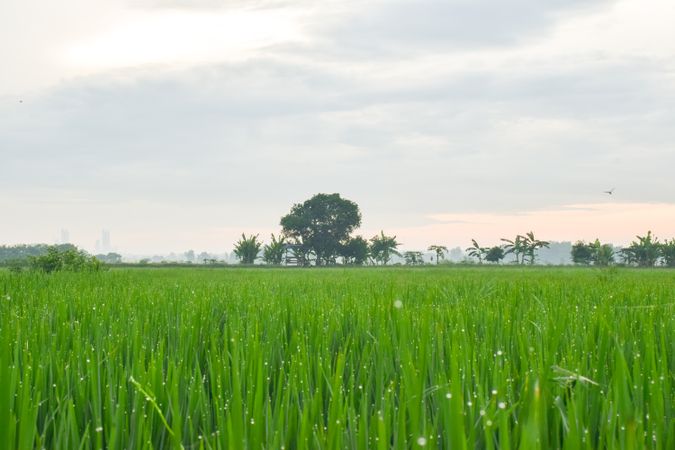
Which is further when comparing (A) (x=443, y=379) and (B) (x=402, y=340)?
(B) (x=402, y=340)

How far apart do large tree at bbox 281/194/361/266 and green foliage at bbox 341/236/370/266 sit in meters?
0.63

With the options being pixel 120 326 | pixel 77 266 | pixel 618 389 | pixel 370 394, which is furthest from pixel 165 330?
pixel 77 266

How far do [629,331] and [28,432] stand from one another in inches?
105

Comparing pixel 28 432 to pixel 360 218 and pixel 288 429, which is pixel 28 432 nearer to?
pixel 288 429

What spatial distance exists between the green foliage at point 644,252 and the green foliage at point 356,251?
19655 mm

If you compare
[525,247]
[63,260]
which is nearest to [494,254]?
[525,247]

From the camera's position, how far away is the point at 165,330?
129 inches

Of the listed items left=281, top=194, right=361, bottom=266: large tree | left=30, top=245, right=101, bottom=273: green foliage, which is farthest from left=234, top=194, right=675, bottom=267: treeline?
left=30, top=245, right=101, bottom=273: green foliage

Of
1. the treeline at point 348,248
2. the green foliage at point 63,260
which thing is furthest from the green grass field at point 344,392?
the treeline at point 348,248

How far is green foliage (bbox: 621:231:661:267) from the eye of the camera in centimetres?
3947

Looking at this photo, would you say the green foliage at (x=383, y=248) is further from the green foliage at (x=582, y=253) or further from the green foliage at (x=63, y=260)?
the green foliage at (x=63, y=260)

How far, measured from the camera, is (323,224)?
52.5 meters

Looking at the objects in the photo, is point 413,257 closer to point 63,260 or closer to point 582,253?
point 582,253

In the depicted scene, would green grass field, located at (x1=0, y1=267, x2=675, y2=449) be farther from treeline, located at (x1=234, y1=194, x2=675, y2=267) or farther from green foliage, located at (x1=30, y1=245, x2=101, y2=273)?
treeline, located at (x1=234, y1=194, x2=675, y2=267)
